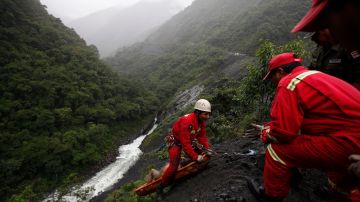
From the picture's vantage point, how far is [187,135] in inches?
224

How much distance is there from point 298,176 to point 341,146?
2.89m

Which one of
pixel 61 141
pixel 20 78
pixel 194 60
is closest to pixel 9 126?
pixel 61 141

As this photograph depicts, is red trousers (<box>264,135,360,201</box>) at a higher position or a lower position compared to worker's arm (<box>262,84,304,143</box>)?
lower

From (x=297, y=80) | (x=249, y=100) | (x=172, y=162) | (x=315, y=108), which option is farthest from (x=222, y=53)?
(x=315, y=108)

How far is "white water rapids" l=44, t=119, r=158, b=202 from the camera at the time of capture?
19558 millimetres

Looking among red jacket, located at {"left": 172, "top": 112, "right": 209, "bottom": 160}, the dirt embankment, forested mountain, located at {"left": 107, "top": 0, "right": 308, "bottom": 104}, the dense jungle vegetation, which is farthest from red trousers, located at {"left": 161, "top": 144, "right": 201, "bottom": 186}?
forested mountain, located at {"left": 107, "top": 0, "right": 308, "bottom": 104}

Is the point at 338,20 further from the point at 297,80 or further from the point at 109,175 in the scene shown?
the point at 109,175

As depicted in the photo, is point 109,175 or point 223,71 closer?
point 109,175

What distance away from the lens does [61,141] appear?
28.5 metres

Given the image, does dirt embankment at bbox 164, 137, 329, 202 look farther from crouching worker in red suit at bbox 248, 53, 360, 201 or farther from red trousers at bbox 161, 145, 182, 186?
crouching worker in red suit at bbox 248, 53, 360, 201

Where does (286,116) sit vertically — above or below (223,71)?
above

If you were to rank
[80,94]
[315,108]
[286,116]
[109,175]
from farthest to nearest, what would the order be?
[80,94], [109,175], [286,116], [315,108]

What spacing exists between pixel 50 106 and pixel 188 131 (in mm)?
31642

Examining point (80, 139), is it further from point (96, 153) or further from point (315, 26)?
point (315, 26)
